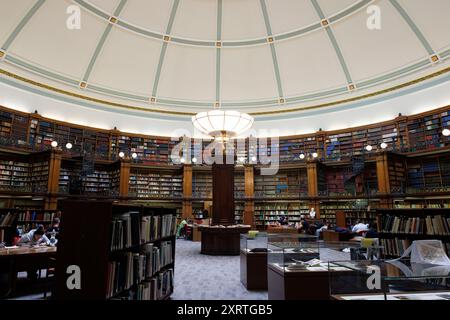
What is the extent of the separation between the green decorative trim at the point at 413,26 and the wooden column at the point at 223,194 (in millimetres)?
9217

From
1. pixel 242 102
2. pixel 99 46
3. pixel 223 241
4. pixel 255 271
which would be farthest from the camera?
pixel 242 102

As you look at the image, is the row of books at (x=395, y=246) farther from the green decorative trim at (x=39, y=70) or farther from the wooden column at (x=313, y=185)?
the green decorative trim at (x=39, y=70)

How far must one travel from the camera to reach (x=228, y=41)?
14.0 m

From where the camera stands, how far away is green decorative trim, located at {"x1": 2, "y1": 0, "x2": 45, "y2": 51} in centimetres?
1086

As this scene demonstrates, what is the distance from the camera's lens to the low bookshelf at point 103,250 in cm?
212

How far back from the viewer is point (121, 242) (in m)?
2.43

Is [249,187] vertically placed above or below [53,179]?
below

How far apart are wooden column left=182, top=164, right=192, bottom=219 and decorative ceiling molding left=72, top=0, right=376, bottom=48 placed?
6.00 m

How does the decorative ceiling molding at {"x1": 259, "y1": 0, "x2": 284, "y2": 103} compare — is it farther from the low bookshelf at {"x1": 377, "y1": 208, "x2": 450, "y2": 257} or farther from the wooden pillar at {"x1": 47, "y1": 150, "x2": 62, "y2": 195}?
the low bookshelf at {"x1": 377, "y1": 208, "x2": 450, "y2": 257}

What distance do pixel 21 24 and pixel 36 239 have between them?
32.0 ft

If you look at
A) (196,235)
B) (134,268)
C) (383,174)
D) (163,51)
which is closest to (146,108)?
(163,51)

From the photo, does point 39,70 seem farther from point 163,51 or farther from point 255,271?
point 255,271
